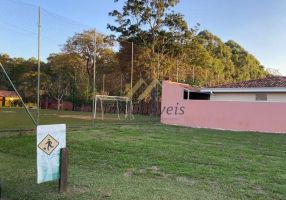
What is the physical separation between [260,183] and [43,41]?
9.23 meters

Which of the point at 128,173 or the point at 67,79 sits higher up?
the point at 67,79

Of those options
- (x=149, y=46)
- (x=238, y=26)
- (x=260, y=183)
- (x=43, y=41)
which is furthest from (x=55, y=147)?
(x=149, y=46)

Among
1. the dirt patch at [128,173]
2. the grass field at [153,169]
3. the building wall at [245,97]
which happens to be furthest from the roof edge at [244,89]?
the dirt patch at [128,173]

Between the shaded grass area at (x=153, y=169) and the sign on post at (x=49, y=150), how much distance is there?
272mm

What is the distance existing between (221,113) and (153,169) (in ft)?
38.8

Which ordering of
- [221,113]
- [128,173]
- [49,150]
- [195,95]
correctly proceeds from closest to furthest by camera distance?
[49,150] < [128,173] < [221,113] < [195,95]

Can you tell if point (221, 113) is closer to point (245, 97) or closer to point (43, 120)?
point (245, 97)

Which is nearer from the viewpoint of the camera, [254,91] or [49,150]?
[49,150]

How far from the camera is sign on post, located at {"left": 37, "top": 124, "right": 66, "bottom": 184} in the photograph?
5.46m

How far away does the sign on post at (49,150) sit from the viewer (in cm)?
546

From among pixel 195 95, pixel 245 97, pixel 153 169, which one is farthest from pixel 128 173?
pixel 195 95

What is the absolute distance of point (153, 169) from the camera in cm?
748

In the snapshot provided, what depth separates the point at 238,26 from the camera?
82.2 ft

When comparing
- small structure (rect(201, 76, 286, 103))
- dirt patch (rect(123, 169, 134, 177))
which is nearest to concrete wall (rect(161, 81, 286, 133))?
small structure (rect(201, 76, 286, 103))
